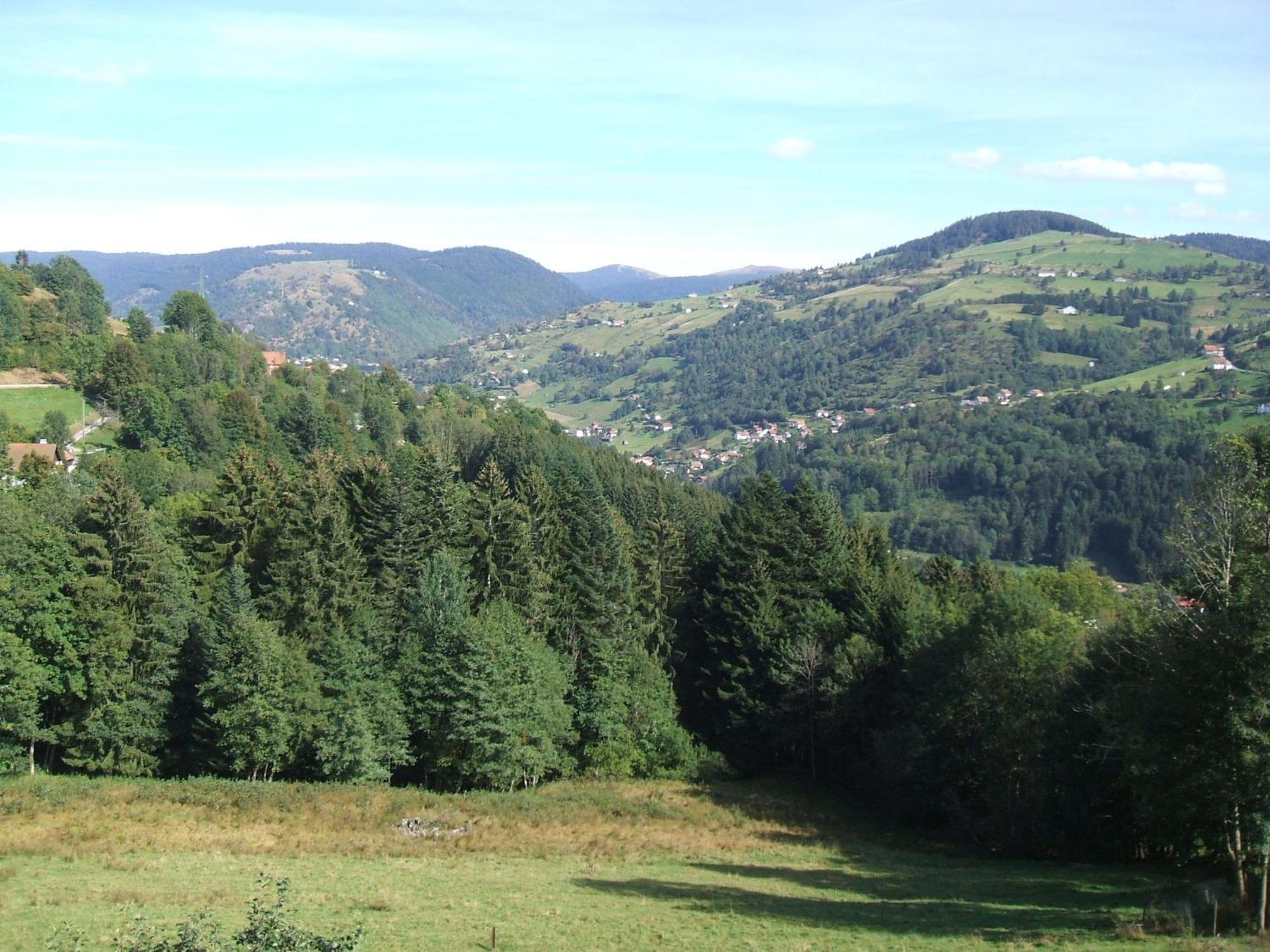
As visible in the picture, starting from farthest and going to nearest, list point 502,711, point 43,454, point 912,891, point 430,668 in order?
point 43,454 → point 430,668 → point 502,711 → point 912,891

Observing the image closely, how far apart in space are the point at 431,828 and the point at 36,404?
7007 cm

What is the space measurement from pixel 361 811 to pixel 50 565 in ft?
50.8

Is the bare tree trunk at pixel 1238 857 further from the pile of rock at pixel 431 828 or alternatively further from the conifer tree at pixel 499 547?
the conifer tree at pixel 499 547

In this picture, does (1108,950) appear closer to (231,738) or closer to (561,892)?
(561,892)

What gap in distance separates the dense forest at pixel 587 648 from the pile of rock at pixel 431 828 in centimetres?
490

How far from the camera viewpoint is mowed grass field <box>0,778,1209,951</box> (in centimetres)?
2047

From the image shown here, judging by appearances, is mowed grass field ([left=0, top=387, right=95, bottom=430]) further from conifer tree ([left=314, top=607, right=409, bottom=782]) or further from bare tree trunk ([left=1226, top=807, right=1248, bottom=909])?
bare tree trunk ([left=1226, top=807, right=1248, bottom=909])

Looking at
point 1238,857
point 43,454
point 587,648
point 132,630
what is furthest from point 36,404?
point 1238,857

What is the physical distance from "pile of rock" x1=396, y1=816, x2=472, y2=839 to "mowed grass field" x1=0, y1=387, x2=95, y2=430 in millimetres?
62013

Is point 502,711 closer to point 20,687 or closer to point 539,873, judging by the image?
point 539,873

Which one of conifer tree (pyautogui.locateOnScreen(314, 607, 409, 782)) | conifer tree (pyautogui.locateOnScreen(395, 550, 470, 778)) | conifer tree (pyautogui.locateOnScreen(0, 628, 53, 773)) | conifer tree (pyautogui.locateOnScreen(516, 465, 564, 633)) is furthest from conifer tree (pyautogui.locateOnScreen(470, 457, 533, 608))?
conifer tree (pyautogui.locateOnScreen(0, 628, 53, 773))

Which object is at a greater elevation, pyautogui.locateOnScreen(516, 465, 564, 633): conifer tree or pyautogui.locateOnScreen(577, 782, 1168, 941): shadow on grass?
pyautogui.locateOnScreen(516, 465, 564, 633): conifer tree

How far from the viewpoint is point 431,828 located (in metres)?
32.2

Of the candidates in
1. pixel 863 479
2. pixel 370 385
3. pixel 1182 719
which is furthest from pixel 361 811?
pixel 863 479
